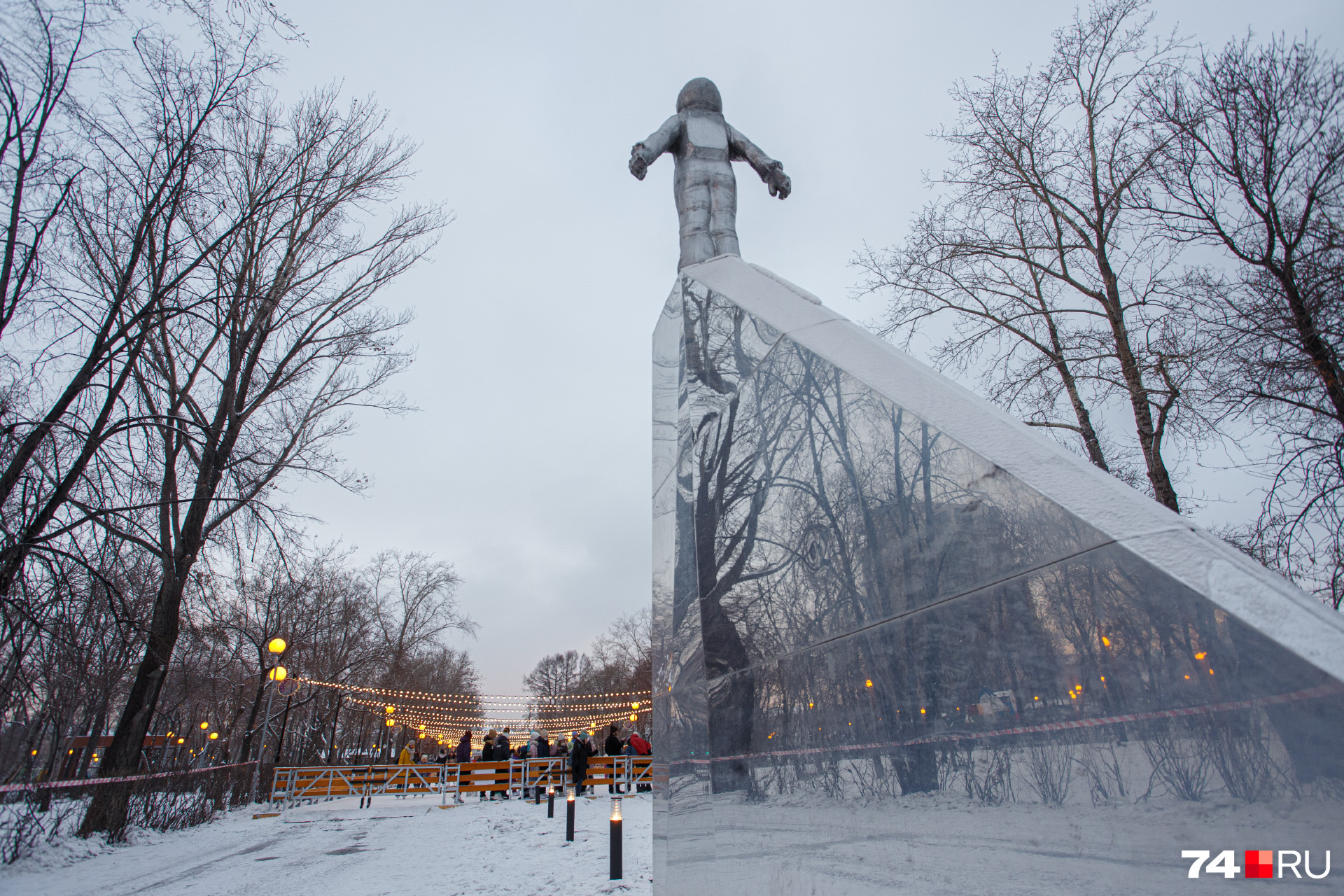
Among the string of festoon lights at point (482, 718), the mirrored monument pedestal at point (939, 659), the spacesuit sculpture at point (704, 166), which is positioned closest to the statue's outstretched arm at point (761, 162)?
the spacesuit sculpture at point (704, 166)

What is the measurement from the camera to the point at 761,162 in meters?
5.11

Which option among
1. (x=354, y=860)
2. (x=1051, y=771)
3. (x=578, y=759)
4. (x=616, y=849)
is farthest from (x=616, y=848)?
(x=578, y=759)

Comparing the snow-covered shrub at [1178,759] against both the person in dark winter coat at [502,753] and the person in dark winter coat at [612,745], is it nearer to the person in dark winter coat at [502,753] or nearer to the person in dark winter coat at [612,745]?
the person in dark winter coat at [612,745]

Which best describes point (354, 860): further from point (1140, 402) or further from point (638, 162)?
point (1140, 402)

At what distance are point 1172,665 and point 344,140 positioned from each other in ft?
45.4

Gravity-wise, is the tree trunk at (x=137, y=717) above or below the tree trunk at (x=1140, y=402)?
below

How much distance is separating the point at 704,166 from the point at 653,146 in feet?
1.27

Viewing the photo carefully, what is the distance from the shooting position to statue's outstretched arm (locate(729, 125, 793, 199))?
511cm

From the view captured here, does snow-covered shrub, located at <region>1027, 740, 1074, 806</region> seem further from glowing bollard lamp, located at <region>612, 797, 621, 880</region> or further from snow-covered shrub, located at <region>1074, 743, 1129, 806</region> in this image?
glowing bollard lamp, located at <region>612, 797, 621, 880</region>

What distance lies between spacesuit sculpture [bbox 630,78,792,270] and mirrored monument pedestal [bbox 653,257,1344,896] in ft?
2.70

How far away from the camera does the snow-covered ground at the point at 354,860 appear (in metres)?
6.18

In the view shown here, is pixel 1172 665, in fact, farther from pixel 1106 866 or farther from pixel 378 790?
pixel 378 790

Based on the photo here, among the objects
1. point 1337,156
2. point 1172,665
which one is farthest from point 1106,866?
point 1337,156

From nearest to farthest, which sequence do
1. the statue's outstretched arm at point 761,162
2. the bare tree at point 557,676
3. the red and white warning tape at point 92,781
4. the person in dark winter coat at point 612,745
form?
the statue's outstretched arm at point 761,162 < the red and white warning tape at point 92,781 < the person in dark winter coat at point 612,745 < the bare tree at point 557,676
